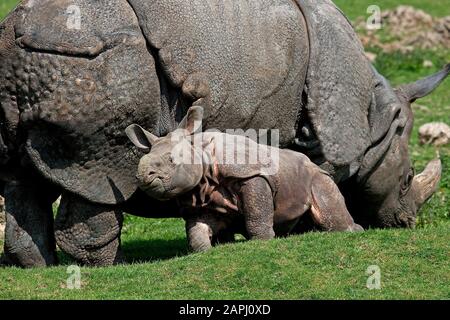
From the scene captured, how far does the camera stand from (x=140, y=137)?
→ 10.2 metres

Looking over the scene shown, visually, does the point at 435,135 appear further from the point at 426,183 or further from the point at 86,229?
the point at 86,229

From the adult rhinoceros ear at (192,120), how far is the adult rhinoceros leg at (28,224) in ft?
4.08

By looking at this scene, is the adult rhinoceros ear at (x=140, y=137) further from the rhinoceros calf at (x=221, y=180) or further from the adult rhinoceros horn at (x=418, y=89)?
the adult rhinoceros horn at (x=418, y=89)

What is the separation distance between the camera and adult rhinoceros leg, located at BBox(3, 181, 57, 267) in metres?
10.6

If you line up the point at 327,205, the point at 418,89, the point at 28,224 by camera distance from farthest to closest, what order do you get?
1. the point at 418,89
2. the point at 327,205
3. the point at 28,224

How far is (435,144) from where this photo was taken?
17.9 m

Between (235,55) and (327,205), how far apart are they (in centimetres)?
146

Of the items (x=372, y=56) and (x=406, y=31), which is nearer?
(x=372, y=56)

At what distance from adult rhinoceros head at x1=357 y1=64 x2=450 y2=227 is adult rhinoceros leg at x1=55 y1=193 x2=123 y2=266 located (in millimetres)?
2459

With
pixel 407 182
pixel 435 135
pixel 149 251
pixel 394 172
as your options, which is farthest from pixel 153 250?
pixel 435 135

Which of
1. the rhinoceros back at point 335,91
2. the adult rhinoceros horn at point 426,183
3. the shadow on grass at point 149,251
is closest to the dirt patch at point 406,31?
the adult rhinoceros horn at point 426,183

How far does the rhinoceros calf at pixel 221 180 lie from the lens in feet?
33.4
